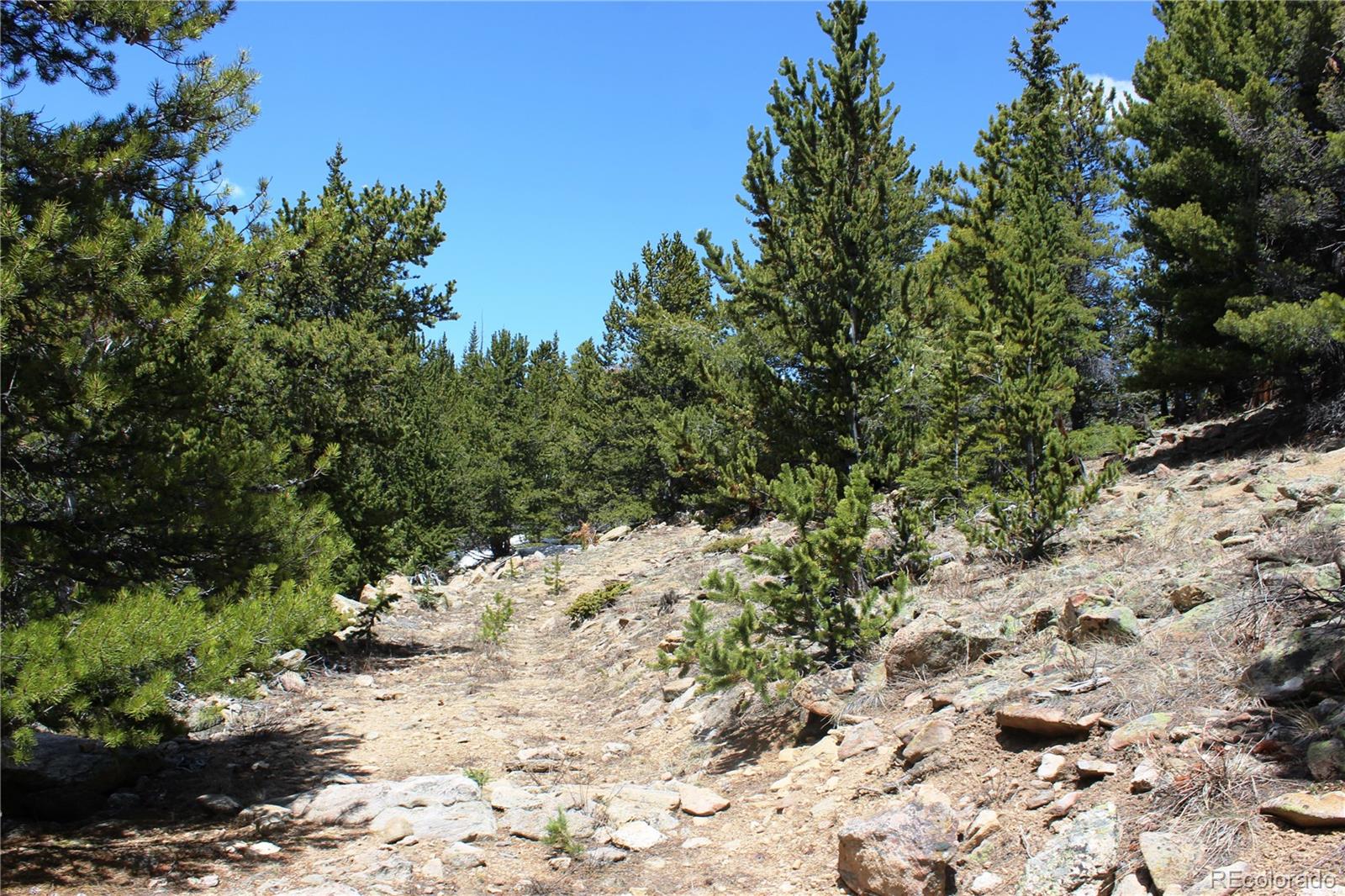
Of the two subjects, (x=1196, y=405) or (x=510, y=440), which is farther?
(x=510, y=440)

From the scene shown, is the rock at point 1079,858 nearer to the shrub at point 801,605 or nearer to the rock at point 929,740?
the rock at point 929,740

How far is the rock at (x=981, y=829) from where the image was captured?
4215mm

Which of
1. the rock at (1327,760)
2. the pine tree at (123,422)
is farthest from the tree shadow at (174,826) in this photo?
the rock at (1327,760)

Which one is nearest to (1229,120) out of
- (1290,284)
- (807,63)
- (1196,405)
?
(1290,284)

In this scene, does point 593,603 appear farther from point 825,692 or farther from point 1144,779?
point 1144,779

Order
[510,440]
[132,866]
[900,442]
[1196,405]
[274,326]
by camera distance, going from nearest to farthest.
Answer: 1. [132,866]
2. [900,442]
3. [274,326]
4. [1196,405]
5. [510,440]

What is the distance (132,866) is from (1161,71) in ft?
60.1

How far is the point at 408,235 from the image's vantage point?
15.3m

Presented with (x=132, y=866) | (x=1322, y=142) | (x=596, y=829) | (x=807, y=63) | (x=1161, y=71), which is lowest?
(x=596, y=829)

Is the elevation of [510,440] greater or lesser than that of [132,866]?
greater

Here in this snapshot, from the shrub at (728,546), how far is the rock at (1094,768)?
1179 cm

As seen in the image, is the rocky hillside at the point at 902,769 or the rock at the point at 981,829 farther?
the rock at the point at 981,829

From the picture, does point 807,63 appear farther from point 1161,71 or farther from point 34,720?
point 34,720

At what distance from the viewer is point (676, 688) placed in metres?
9.09
